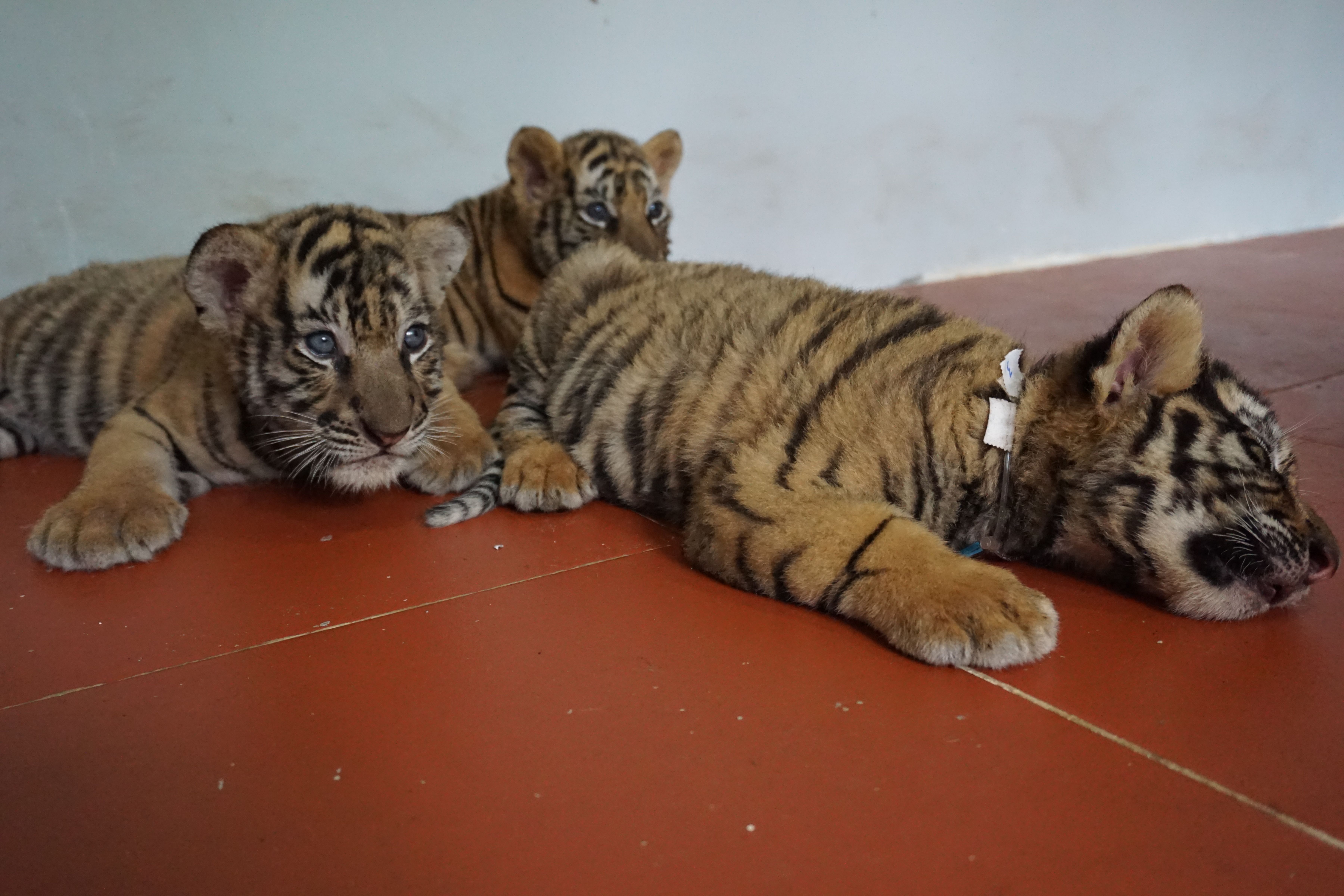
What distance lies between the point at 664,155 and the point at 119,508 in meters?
2.67

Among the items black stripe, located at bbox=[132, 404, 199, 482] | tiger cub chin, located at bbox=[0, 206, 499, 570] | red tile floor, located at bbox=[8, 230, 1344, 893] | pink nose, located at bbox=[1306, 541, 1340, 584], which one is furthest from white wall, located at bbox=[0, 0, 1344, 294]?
pink nose, located at bbox=[1306, 541, 1340, 584]

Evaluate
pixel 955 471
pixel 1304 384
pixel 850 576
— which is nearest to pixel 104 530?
pixel 850 576

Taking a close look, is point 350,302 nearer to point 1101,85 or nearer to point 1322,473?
point 1322,473

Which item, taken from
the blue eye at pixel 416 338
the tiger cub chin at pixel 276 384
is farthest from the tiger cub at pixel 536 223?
the blue eye at pixel 416 338

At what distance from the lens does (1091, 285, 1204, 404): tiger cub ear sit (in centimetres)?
170

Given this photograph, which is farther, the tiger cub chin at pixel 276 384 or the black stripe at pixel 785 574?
the tiger cub chin at pixel 276 384

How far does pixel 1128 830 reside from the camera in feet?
4.00

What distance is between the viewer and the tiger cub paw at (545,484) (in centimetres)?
238

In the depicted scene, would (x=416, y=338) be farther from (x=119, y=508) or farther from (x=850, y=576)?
(x=850, y=576)

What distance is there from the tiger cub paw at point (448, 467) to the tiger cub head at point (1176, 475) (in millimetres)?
1402

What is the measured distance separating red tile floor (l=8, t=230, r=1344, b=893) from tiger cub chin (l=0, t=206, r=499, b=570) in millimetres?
229

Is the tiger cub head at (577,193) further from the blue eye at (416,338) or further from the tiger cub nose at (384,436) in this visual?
the tiger cub nose at (384,436)

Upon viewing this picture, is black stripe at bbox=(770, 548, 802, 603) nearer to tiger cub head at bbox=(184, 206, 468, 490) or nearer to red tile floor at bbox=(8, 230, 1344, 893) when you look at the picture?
red tile floor at bbox=(8, 230, 1344, 893)

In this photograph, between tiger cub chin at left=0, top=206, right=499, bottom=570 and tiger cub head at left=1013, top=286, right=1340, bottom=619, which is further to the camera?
tiger cub chin at left=0, top=206, right=499, bottom=570
